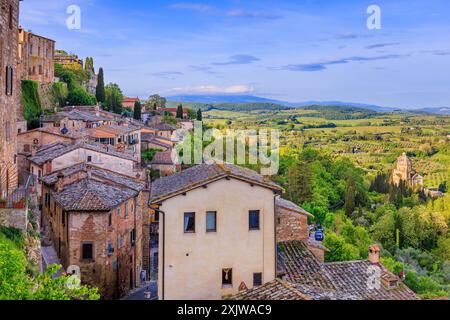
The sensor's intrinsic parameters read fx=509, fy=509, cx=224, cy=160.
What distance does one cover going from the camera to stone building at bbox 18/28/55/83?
4512cm

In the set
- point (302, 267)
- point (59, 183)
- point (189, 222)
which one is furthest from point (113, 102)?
point (189, 222)

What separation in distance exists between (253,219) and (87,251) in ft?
27.5

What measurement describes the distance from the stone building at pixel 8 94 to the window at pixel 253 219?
784cm

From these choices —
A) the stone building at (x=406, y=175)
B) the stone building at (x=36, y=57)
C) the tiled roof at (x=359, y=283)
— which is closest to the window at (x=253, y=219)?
the tiled roof at (x=359, y=283)

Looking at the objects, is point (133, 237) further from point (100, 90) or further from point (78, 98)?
point (100, 90)

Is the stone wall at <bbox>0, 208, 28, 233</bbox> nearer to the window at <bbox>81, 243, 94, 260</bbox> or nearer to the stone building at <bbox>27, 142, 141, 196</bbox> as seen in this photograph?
the window at <bbox>81, 243, 94, 260</bbox>

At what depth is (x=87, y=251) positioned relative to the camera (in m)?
18.6

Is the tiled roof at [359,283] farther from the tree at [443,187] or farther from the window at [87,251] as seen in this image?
the tree at [443,187]

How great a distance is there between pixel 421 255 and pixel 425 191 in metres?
39.2

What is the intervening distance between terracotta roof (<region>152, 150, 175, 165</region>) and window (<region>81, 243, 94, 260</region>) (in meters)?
17.4

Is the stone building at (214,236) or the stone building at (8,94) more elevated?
the stone building at (8,94)

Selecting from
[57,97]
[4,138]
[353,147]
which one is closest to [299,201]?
[57,97]

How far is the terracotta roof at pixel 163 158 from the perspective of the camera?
1412 inches
